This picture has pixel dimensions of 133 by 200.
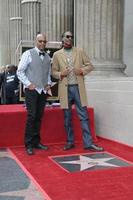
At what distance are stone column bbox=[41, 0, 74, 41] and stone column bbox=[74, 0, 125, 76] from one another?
1.83 meters

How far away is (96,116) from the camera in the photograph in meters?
7.45

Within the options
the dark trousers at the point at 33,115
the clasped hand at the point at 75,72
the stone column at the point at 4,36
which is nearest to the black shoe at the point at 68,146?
the dark trousers at the point at 33,115

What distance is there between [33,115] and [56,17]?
4831 mm

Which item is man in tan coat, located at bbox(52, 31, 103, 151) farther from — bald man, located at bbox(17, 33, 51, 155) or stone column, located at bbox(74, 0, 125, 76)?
stone column, located at bbox(74, 0, 125, 76)

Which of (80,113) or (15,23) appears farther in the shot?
(15,23)

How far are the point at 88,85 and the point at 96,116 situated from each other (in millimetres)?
702

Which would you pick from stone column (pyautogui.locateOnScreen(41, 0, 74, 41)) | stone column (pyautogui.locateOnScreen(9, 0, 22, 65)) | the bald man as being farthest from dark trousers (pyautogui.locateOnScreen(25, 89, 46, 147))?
stone column (pyautogui.locateOnScreen(9, 0, 22, 65))

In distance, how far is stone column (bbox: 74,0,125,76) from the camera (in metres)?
7.87

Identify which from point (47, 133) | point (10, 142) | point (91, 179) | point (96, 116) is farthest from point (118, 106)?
point (91, 179)

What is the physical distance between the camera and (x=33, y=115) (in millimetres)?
5871

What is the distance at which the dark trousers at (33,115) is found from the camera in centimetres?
586

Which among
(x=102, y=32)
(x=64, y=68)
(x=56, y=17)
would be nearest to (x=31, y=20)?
(x=56, y=17)

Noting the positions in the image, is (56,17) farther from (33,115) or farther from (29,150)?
(29,150)

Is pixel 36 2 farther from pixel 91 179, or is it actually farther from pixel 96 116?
pixel 91 179
